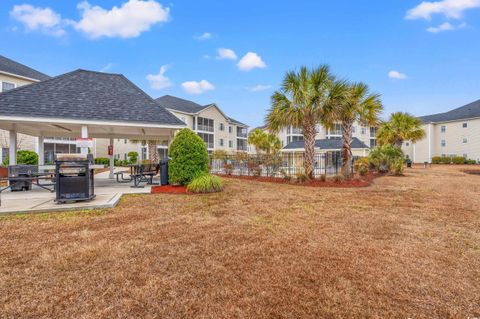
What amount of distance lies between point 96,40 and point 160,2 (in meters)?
8.94

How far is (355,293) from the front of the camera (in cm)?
269

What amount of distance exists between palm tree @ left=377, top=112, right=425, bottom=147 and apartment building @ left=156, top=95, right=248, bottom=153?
23.1 m

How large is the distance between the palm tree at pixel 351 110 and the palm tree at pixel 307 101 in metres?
0.66

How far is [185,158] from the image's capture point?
1033 centimetres

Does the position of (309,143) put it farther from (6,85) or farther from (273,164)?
(6,85)

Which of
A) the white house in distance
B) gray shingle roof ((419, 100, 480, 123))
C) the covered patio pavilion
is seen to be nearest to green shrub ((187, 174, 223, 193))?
the covered patio pavilion

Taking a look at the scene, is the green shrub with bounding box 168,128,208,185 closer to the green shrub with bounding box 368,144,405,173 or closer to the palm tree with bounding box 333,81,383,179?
the palm tree with bounding box 333,81,383,179

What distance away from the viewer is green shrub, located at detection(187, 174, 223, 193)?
954cm

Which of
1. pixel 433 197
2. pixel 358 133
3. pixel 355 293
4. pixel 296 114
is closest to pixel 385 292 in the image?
pixel 355 293

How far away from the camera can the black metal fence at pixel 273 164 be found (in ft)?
54.4

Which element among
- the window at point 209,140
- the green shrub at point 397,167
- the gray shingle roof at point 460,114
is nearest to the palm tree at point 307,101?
the green shrub at point 397,167

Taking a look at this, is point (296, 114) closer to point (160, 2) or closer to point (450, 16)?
point (160, 2)

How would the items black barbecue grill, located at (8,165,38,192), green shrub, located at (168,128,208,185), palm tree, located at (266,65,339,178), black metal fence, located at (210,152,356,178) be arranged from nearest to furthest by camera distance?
black barbecue grill, located at (8,165,38,192)
green shrub, located at (168,128,208,185)
palm tree, located at (266,65,339,178)
black metal fence, located at (210,152,356,178)

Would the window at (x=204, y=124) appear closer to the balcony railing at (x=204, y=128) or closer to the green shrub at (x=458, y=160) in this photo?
the balcony railing at (x=204, y=128)
